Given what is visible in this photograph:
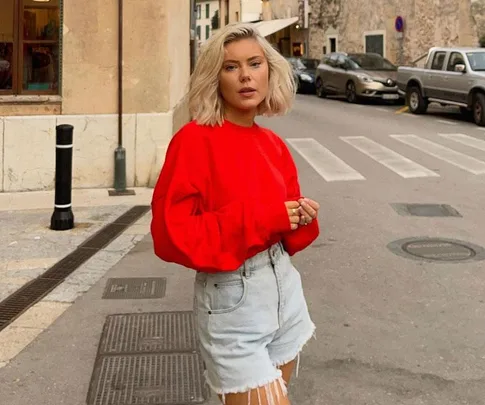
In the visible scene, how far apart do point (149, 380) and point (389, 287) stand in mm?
2338

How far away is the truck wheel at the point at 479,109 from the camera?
16234 mm

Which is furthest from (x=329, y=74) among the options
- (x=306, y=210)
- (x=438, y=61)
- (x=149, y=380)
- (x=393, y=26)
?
(x=306, y=210)

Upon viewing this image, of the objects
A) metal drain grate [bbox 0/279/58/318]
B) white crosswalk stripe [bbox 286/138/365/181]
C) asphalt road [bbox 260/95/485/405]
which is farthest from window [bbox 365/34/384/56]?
metal drain grate [bbox 0/279/58/318]

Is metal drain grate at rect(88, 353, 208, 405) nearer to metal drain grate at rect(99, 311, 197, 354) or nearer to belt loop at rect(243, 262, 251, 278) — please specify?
metal drain grate at rect(99, 311, 197, 354)

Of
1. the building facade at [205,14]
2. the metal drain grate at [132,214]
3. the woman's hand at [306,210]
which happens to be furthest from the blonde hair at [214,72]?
the building facade at [205,14]

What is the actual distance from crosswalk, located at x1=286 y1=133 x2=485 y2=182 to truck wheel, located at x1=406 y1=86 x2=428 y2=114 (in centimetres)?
433

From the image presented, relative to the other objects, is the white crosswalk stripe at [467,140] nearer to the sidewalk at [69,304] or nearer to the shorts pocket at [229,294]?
the sidewalk at [69,304]

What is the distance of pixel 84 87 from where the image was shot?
924 cm

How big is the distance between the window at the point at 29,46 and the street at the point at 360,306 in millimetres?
2154

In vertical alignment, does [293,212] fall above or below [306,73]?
below

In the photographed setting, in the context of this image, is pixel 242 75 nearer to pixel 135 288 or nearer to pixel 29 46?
pixel 135 288

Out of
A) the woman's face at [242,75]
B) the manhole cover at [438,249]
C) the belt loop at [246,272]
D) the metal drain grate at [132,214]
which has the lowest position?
the manhole cover at [438,249]

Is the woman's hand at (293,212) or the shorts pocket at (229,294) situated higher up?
the woman's hand at (293,212)

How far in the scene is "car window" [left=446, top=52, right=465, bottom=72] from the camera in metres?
17.5
